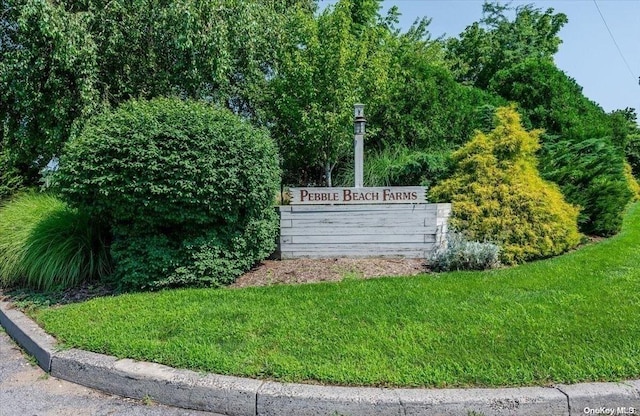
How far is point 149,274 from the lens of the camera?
458cm

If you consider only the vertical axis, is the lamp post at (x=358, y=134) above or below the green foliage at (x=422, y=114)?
below

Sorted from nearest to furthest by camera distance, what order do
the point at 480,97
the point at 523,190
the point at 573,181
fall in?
the point at 523,190
the point at 573,181
the point at 480,97

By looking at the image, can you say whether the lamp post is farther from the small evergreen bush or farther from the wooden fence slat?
the small evergreen bush

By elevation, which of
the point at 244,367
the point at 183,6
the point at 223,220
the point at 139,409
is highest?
the point at 183,6

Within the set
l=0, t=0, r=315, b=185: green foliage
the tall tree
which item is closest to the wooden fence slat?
the tall tree

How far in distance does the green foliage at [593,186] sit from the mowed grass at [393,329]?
6.98 ft

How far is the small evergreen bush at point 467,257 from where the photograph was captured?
16.5 feet

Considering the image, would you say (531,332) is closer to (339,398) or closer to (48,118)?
(339,398)

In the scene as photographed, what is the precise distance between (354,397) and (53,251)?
4206mm

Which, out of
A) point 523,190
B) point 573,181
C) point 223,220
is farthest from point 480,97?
point 223,220

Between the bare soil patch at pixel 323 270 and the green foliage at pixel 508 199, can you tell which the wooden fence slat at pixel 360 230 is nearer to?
the bare soil patch at pixel 323 270

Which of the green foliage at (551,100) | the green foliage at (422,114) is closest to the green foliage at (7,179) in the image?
the green foliage at (422,114)

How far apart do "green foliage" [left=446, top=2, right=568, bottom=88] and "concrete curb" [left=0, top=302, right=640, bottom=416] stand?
703 inches

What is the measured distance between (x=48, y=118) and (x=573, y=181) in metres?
8.82
